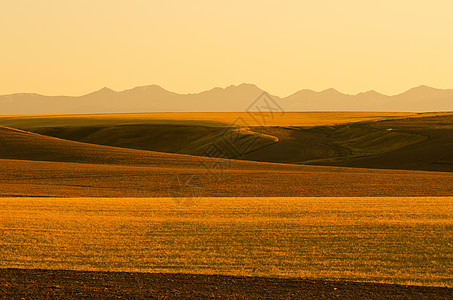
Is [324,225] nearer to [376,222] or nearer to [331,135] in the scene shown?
[376,222]

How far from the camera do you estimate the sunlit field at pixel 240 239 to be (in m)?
18.0

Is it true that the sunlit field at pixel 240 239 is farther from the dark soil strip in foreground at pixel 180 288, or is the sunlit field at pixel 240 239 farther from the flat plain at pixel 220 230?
the dark soil strip in foreground at pixel 180 288

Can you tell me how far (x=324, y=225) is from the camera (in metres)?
25.1

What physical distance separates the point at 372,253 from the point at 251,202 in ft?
51.5

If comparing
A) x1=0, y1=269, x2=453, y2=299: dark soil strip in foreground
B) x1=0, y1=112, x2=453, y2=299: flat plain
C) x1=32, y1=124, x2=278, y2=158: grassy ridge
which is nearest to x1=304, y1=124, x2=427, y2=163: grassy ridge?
x1=32, y1=124, x2=278, y2=158: grassy ridge

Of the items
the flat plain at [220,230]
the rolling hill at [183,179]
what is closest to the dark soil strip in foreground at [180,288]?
the flat plain at [220,230]

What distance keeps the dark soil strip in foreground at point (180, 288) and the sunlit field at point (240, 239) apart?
0.69 metres

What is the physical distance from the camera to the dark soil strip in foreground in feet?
49.0

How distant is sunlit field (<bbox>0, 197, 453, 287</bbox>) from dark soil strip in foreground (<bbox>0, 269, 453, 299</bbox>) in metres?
0.69

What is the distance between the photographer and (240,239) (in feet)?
72.5

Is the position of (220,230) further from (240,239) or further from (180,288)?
(180,288)

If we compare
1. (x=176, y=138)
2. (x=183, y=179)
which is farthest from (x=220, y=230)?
(x=176, y=138)

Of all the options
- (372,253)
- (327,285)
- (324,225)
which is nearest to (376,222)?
(324,225)

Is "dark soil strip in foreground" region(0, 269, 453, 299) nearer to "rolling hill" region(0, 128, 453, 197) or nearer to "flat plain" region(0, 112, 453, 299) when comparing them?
"flat plain" region(0, 112, 453, 299)
